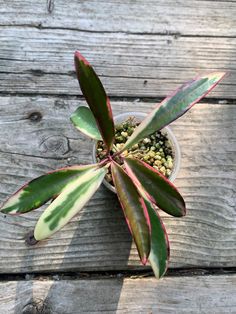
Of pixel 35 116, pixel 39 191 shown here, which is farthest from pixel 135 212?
pixel 35 116

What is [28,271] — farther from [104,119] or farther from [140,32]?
[140,32]

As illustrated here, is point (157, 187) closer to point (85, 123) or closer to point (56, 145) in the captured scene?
point (85, 123)

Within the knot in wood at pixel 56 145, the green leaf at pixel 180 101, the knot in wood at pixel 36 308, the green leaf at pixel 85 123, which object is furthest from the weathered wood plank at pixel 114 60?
the knot in wood at pixel 36 308

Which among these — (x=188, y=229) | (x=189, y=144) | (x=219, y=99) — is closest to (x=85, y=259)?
(x=188, y=229)

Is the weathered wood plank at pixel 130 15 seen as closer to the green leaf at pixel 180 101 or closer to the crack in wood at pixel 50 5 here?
the crack in wood at pixel 50 5

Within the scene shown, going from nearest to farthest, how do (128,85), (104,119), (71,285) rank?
(104,119)
(71,285)
(128,85)

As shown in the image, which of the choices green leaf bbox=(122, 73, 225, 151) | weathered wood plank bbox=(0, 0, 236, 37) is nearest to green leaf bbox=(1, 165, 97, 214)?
green leaf bbox=(122, 73, 225, 151)

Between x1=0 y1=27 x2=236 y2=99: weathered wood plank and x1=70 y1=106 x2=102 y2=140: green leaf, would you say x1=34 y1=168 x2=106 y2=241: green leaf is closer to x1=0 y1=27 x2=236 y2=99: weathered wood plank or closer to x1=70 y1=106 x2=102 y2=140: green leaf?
x1=70 y1=106 x2=102 y2=140: green leaf
